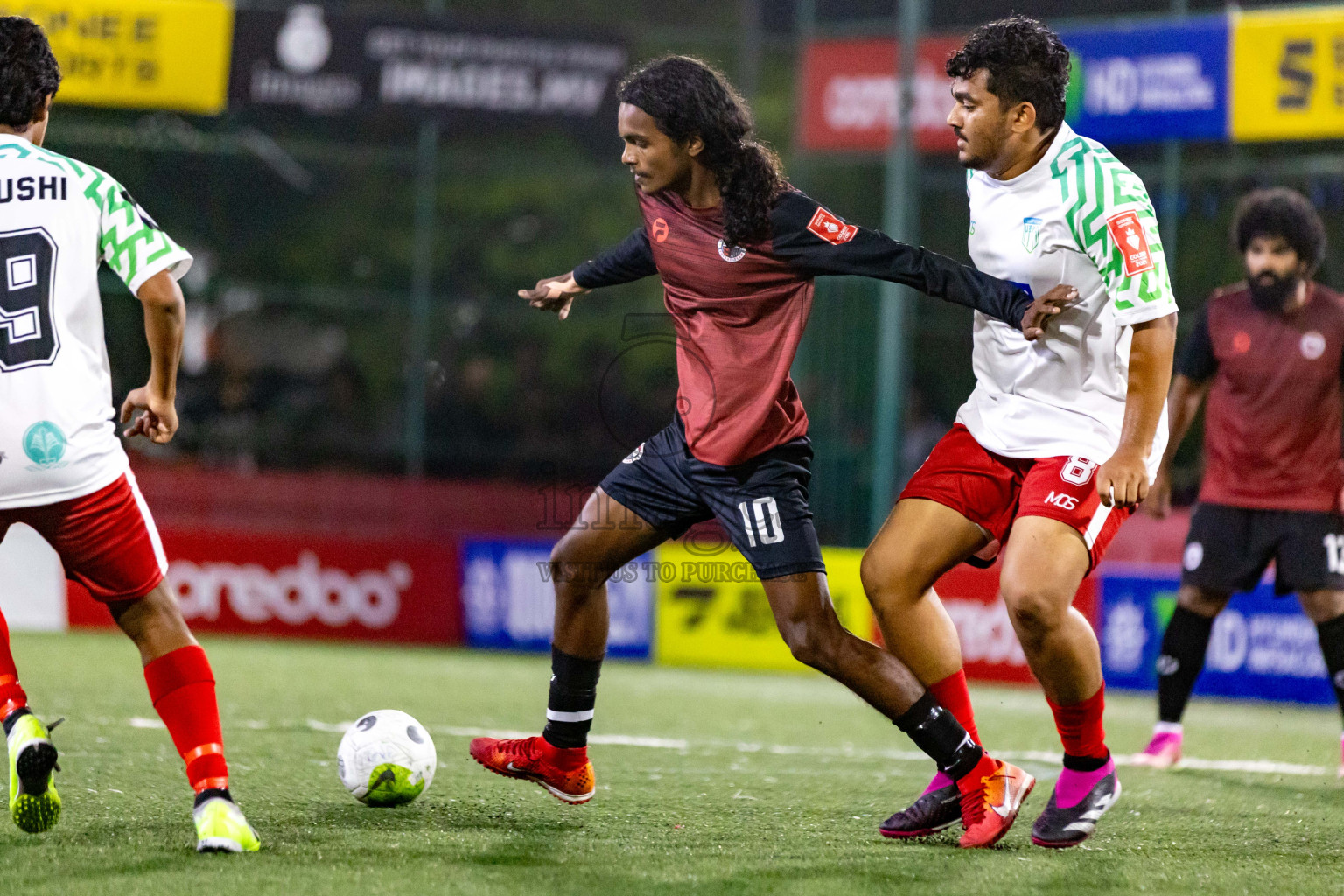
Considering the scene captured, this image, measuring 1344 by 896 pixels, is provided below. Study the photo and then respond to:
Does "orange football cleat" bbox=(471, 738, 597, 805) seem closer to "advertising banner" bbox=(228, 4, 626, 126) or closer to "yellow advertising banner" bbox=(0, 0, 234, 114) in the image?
"yellow advertising banner" bbox=(0, 0, 234, 114)

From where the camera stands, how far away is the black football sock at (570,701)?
4781mm

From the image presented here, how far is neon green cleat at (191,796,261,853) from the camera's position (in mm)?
3797

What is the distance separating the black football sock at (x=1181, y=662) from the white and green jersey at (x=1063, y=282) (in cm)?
226

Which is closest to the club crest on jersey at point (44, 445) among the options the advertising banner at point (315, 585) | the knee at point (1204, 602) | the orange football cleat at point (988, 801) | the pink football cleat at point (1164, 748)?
the orange football cleat at point (988, 801)

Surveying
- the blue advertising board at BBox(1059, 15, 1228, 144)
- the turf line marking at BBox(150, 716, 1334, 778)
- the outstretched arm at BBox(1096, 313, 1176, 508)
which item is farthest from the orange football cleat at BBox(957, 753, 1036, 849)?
the blue advertising board at BBox(1059, 15, 1228, 144)

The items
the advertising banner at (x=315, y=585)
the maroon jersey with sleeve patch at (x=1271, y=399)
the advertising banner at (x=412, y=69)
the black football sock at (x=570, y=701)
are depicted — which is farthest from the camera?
the advertising banner at (x=412, y=69)

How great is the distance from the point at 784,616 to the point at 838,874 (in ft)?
2.57

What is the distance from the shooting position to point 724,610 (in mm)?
10438

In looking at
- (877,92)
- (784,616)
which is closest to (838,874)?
(784,616)

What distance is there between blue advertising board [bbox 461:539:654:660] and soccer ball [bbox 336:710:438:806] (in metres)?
5.89

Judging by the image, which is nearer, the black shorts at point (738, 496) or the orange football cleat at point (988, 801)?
the orange football cleat at point (988, 801)

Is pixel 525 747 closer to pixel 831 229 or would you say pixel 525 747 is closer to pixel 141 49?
pixel 831 229

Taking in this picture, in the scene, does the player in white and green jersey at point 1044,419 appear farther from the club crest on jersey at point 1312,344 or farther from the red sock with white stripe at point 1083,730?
the club crest on jersey at point 1312,344

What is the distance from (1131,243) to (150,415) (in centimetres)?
255
